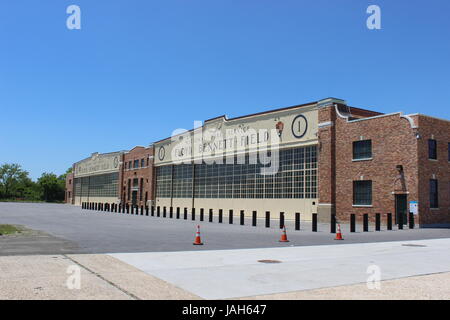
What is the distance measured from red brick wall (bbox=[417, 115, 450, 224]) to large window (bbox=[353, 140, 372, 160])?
3.57 meters

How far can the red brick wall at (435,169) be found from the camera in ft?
86.6

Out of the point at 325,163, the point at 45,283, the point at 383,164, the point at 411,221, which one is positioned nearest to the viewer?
the point at 45,283

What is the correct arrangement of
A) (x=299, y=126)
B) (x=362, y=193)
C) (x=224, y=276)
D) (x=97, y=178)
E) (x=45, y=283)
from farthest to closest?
(x=97, y=178)
(x=299, y=126)
(x=362, y=193)
(x=224, y=276)
(x=45, y=283)

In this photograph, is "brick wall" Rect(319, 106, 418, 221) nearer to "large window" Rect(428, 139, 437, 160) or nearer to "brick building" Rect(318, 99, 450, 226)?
"brick building" Rect(318, 99, 450, 226)

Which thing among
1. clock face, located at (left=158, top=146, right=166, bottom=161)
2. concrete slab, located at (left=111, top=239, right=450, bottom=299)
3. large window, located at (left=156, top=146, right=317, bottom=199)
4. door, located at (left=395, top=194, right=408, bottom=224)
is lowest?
→ concrete slab, located at (left=111, top=239, right=450, bottom=299)

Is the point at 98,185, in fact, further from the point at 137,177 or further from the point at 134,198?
the point at 137,177

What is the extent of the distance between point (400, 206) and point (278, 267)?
20.3 meters

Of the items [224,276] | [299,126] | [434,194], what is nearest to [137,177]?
[299,126]

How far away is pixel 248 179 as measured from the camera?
38938 mm

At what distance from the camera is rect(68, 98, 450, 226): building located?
26.9m

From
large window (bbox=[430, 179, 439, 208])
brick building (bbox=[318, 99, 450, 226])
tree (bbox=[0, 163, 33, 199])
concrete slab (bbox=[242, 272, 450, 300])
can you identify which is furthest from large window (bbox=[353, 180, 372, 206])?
tree (bbox=[0, 163, 33, 199])

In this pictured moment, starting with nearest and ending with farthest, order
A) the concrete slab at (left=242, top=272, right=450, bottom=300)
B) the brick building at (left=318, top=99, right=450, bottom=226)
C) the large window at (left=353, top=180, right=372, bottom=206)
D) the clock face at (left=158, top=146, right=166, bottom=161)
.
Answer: the concrete slab at (left=242, top=272, right=450, bottom=300), the brick building at (left=318, top=99, right=450, bottom=226), the large window at (left=353, top=180, right=372, bottom=206), the clock face at (left=158, top=146, right=166, bottom=161)
